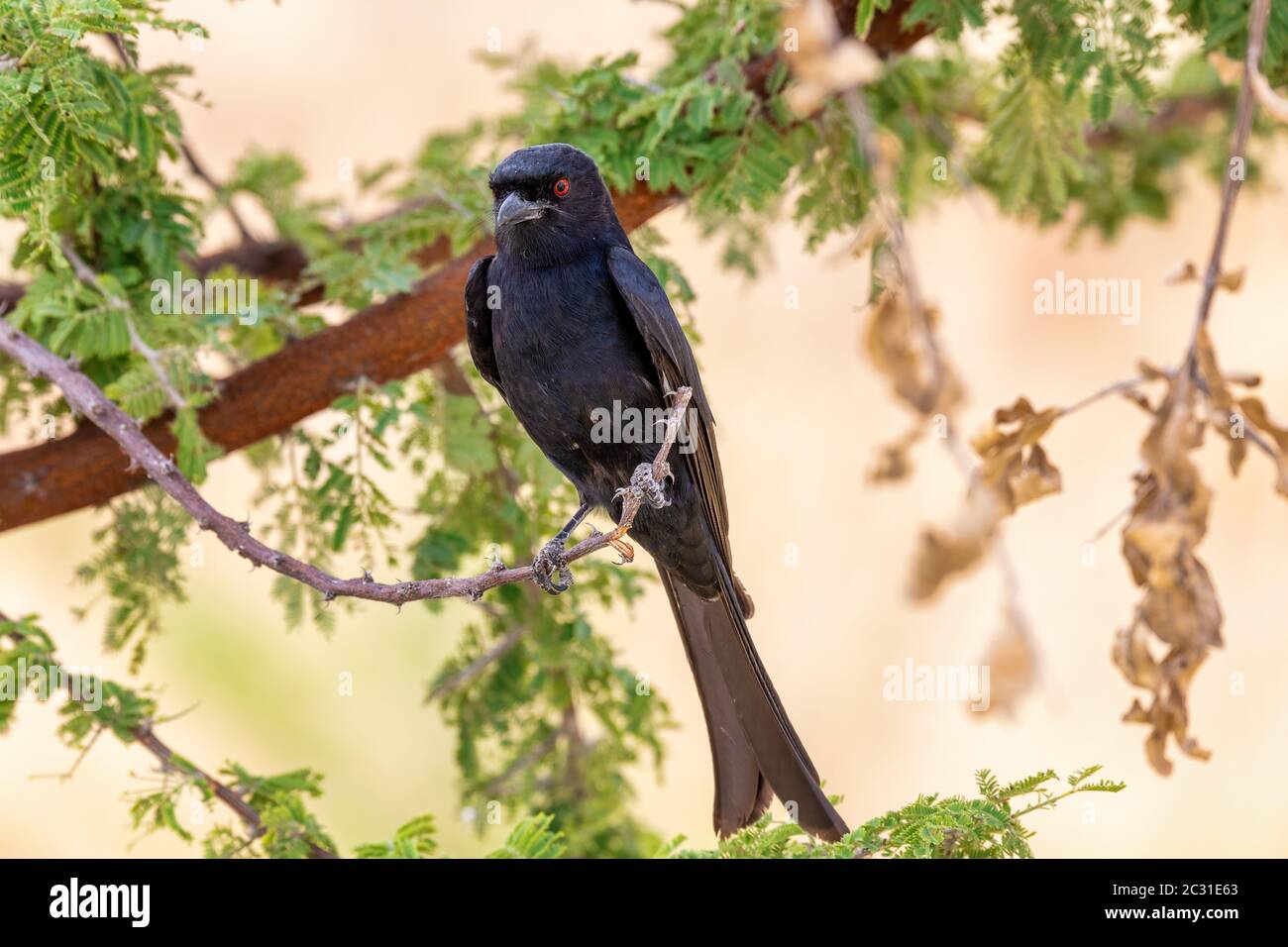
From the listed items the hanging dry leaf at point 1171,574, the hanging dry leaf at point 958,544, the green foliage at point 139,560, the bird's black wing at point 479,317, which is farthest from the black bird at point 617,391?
the green foliage at point 139,560

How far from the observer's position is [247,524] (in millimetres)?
2824

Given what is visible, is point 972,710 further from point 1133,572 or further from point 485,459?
point 485,459

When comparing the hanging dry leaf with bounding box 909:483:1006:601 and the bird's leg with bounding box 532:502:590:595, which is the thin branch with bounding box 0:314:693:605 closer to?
the bird's leg with bounding box 532:502:590:595

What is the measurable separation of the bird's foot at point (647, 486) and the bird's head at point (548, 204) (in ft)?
1.98

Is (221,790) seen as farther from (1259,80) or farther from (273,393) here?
(1259,80)

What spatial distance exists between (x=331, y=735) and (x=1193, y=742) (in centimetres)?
378

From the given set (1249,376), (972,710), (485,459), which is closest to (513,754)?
(485,459)

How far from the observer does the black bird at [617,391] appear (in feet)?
10.3

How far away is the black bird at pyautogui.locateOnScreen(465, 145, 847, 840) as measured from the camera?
10.3 ft

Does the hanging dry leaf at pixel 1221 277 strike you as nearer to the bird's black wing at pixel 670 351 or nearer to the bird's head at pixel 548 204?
the bird's black wing at pixel 670 351

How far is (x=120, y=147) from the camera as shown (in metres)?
3.73

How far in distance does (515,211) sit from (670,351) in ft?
1.64

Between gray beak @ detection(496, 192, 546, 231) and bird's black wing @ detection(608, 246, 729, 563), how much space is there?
0.22 metres

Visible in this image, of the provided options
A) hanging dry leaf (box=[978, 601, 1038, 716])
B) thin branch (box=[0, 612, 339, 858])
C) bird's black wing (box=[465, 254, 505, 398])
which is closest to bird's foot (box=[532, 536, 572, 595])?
bird's black wing (box=[465, 254, 505, 398])
